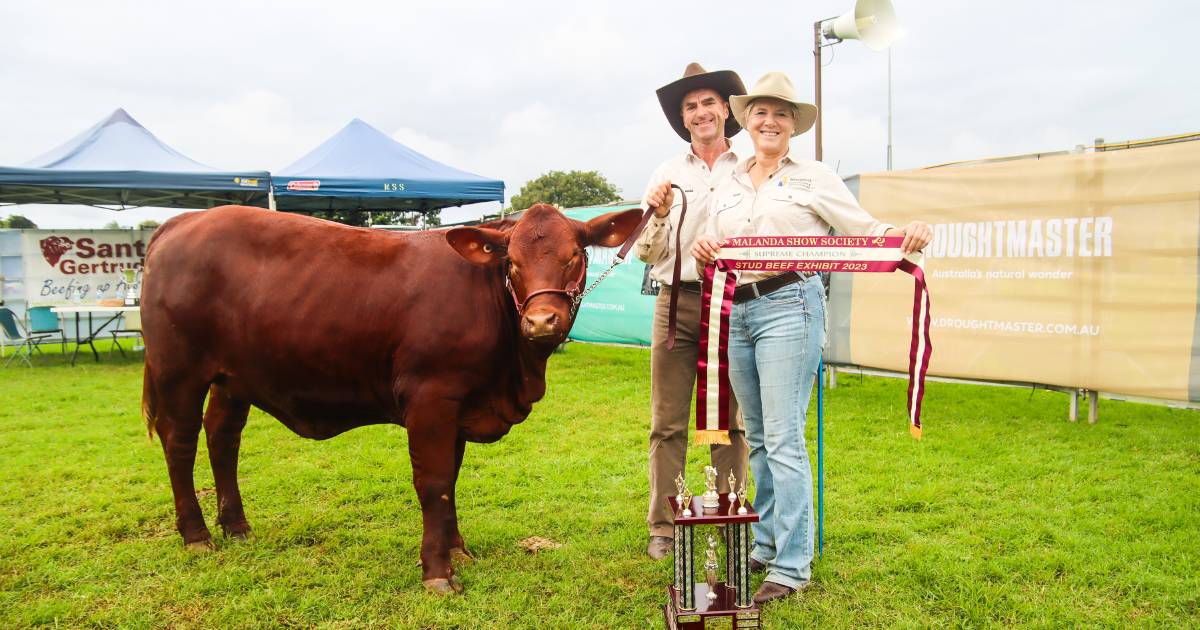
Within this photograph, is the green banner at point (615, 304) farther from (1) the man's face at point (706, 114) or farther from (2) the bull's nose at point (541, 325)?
(2) the bull's nose at point (541, 325)

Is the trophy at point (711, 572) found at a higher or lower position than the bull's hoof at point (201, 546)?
higher

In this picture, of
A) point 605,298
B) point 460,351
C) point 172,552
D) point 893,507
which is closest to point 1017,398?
point 893,507

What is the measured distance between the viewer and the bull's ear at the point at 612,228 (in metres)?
3.56

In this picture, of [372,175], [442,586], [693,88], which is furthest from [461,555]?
[372,175]

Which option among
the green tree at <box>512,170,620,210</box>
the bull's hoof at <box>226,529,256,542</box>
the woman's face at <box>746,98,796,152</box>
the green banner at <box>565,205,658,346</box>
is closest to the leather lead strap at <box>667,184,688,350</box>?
the woman's face at <box>746,98,796,152</box>

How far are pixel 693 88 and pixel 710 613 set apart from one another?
262 centimetres

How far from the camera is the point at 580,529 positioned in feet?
14.1

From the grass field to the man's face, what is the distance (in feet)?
7.44

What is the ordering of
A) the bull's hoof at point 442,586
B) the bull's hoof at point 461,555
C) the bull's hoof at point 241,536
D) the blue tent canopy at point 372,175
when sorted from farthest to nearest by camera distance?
the blue tent canopy at point 372,175 → the bull's hoof at point 241,536 → the bull's hoof at point 461,555 → the bull's hoof at point 442,586

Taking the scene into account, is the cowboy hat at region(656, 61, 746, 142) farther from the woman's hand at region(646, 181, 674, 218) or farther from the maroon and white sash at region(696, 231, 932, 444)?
the maroon and white sash at region(696, 231, 932, 444)

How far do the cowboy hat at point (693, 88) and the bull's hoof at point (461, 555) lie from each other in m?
2.64

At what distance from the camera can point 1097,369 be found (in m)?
6.43

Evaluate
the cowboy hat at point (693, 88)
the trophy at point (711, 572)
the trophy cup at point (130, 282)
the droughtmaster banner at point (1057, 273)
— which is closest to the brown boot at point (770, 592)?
the trophy at point (711, 572)

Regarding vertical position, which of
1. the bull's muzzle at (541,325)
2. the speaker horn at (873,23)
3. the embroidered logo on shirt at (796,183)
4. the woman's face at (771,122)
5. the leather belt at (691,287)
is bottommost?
the bull's muzzle at (541,325)
